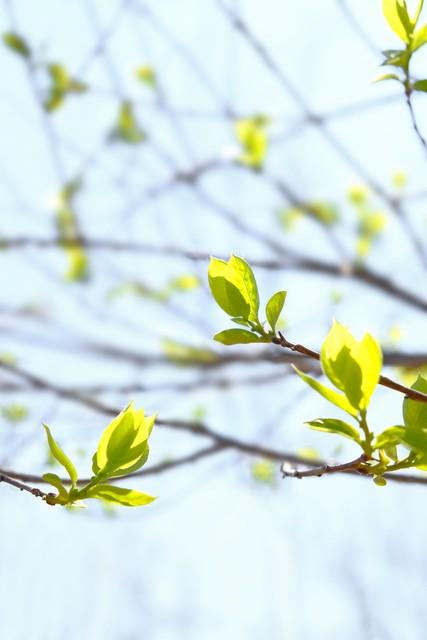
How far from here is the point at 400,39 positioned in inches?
29.4

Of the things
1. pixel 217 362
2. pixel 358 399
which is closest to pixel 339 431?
pixel 358 399

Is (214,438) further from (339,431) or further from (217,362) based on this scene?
(217,362)

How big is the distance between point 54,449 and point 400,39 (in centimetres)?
54

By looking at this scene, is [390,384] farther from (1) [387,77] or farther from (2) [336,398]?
(1) [387,77]

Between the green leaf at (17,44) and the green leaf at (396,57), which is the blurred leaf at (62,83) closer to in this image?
the green leaf at (17,44)

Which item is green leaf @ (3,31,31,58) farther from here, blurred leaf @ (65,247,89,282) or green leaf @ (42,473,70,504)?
green leaf @ (42,473,70,504)

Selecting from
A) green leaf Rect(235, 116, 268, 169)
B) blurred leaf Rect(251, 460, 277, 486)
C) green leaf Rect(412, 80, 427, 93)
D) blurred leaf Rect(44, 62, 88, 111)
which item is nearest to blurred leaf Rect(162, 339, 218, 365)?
blurred leaf Rect(251, 460, 277, 486)

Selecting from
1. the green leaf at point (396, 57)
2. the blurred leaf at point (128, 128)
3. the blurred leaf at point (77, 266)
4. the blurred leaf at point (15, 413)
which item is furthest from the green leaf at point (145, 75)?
the green leaf at point (396, 57)

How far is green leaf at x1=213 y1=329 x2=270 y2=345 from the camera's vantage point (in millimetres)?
610

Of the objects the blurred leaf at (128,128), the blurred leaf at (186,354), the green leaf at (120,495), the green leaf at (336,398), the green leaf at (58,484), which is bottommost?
the green leaf at (120,495)

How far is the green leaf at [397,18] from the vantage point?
72 cm

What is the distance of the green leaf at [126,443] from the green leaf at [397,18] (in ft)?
1.53

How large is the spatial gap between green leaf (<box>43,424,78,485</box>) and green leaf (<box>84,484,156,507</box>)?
24mm

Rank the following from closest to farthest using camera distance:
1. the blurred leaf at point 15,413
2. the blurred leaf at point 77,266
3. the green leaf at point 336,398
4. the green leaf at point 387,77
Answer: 1. the green leaf at point 336,398
2. the green leaf at point 387,77
3. the blurred leaf at point 15,413
4. the blurred leaf at point 77,266
